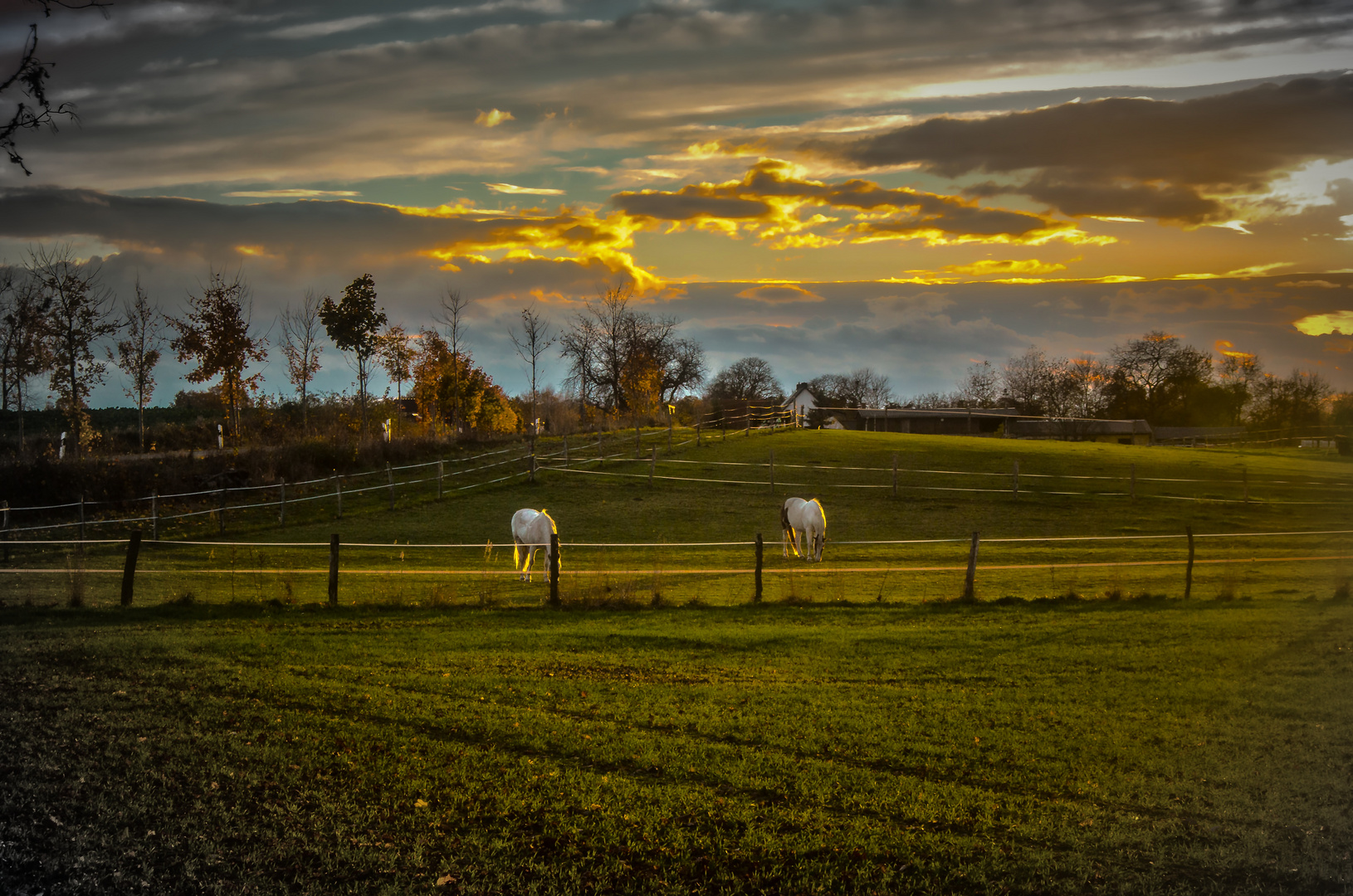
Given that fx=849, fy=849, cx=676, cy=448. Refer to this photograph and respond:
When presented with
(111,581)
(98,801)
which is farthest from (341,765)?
(111,581)

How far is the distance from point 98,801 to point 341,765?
1651 mm

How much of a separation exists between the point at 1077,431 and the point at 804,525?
5328 cm

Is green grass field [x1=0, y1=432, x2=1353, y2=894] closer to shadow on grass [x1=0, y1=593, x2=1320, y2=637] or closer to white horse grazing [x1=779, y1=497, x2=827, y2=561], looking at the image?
shadow on grass [x1=0, y1=593, x2=1320, y2=637]

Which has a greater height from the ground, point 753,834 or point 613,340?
point 613,340

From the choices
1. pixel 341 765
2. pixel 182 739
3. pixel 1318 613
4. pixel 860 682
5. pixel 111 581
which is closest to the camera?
pixel 341 765

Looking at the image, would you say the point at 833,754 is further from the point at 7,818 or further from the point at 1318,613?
the point at 1318,613

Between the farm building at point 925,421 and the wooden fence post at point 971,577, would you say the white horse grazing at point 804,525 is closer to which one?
the wooden fence post at point 971,577

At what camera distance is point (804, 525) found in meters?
22.7

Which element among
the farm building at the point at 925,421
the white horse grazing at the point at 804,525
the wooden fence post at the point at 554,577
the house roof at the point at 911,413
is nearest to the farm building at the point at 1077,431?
the farm building at the point at 925,421

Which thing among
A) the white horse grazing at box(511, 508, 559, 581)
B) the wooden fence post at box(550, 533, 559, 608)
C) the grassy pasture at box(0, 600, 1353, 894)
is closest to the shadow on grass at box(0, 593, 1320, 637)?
the wooden fence post at box(550, 533, 559, 608)

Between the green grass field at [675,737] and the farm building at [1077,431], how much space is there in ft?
170

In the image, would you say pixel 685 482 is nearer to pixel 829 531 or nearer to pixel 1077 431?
pixel 829 531

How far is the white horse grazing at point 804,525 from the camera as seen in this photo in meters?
22.3

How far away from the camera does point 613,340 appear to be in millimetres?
67375
